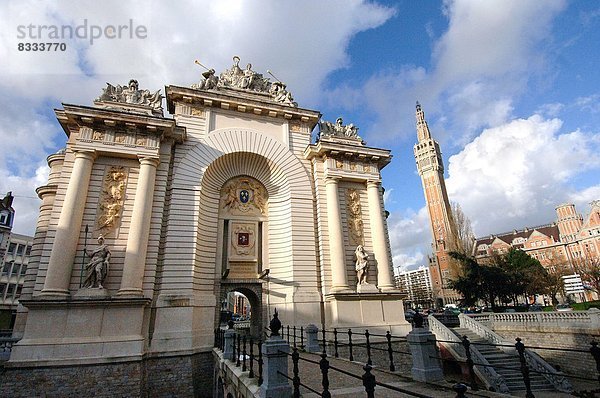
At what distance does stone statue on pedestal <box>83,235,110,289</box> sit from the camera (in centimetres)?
1338

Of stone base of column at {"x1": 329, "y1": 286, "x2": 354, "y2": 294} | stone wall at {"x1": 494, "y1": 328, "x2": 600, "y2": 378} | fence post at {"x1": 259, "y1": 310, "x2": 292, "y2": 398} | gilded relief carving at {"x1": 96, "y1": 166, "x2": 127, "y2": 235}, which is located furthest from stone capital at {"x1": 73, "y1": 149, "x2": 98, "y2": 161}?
stone wall at {"x1": 494, "y1": 328, "x2": 600, "y2": 378}

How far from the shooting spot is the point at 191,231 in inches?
633

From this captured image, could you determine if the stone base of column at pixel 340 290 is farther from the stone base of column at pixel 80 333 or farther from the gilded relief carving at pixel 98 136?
the gilded relief carving at pixel 98 136

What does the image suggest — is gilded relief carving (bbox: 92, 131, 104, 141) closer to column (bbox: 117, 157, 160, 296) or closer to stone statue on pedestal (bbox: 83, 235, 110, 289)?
column (bbox: 117, 157, 160, 296)

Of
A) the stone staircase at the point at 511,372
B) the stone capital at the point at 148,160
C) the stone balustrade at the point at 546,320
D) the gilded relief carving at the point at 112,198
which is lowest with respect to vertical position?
the stone staircase at the point at 511,372

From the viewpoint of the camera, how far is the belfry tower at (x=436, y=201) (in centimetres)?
6980

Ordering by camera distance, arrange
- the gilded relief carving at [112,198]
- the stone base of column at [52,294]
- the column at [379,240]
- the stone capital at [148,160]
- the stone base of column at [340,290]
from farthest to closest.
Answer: the column at [379,240] < the stone base of column at [340,290] < the stone capital at [148,160] < the gilded relief carving at [112,198] < the stone base of column at [52,294]

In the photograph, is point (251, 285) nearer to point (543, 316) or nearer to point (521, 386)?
point (521, 386)

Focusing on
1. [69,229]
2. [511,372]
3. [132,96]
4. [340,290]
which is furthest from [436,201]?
[69,229]

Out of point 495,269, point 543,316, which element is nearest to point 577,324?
point 543,316

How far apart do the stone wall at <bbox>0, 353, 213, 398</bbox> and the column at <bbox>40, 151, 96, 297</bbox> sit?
9.56 ft

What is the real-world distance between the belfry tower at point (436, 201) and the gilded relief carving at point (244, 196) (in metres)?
58.4

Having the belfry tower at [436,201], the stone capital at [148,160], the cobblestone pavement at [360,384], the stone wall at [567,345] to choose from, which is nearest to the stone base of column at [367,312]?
the cobblestone pavement at [360,384]

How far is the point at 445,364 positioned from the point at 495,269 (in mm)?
15892
